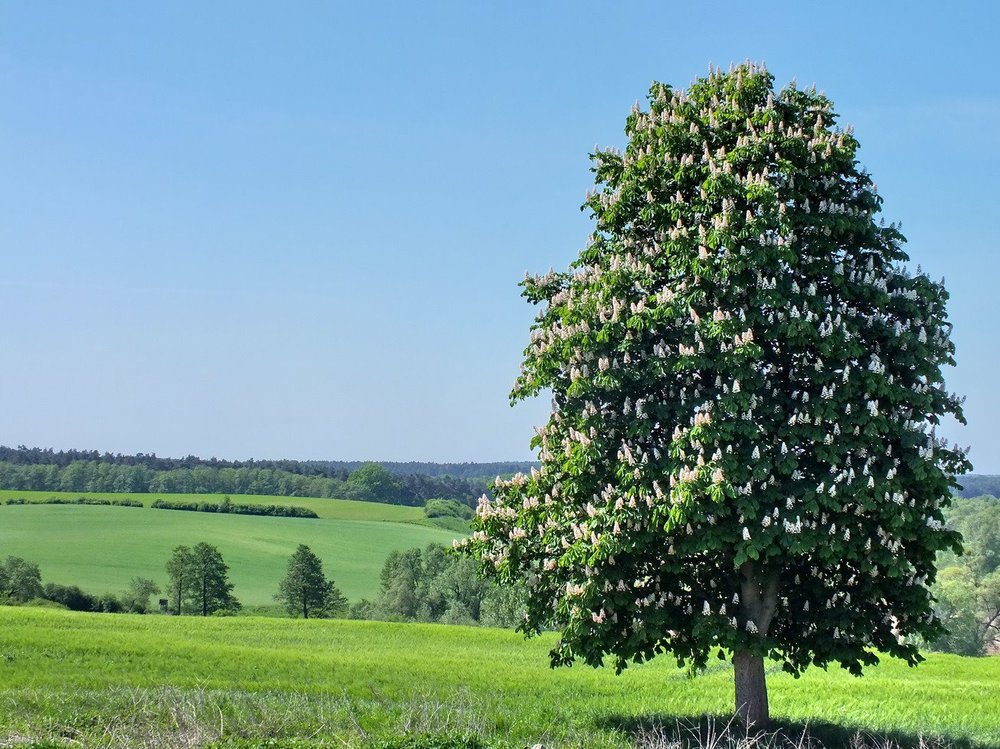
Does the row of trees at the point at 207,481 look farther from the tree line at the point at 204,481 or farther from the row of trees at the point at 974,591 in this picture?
the row of trees at the point at 974,591

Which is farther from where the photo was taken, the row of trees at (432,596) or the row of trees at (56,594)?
the row of trees at (432,596)

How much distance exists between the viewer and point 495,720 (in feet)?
65.7

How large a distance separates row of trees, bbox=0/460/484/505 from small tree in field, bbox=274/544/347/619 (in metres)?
52.2

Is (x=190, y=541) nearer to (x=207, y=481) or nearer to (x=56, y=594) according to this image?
(x=56, y=594)

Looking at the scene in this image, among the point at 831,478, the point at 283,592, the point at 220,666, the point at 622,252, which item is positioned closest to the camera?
the point at 831,478

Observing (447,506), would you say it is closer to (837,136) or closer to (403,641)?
(403,641)

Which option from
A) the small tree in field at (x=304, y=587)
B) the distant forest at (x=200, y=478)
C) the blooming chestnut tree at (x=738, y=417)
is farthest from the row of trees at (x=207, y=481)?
the blooming chestnut tree at (x=738, y=417)

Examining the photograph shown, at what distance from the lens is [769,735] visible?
61.8 feet

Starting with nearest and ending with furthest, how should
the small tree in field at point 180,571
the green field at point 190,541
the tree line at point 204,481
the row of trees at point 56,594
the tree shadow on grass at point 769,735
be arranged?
1. the tree shadow on grass at point 769,735
2. the row of trees at point 56,594
3. the small tree in field at point 180,571
4. the green field at point 190,541
5. the tree line at point 204,481

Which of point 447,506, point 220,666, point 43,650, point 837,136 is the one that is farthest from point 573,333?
point 447,506

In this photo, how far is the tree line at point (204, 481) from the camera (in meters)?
141

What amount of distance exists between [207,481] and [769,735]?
140 metres

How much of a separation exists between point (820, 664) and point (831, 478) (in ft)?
13.7

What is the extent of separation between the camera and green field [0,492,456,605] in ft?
310
